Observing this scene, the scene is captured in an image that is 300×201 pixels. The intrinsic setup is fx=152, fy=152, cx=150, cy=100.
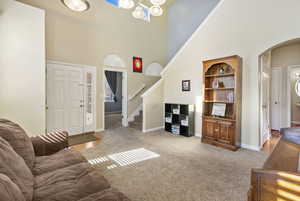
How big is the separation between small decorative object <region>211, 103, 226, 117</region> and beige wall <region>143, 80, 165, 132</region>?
1.96 m

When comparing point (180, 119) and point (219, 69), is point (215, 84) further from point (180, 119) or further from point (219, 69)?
point (180, 119)

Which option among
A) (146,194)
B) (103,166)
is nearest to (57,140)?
(103,166)

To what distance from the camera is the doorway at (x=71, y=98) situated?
Answer: 4.34 metres

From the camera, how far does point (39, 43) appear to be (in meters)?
3.44

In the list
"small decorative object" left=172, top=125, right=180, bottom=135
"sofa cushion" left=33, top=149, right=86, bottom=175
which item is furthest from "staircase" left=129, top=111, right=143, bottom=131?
"sofa cushion" left=33, top=149, right=86, bottom=175

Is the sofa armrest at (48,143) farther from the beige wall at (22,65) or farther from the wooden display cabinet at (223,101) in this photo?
the wooden display cabinet at (223,101)

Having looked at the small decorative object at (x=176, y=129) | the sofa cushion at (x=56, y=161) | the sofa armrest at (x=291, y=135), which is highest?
the sofa armrest at (x=291, y=135)

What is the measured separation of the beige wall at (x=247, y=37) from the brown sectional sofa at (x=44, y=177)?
3.59 metres

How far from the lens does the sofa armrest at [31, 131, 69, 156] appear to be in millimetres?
2063

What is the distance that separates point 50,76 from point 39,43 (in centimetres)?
109

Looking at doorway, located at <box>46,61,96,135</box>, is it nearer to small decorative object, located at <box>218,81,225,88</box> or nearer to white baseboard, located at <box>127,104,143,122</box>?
white baseboard, located at <box>127,104,143,122</box>

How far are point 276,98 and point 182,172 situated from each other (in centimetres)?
495

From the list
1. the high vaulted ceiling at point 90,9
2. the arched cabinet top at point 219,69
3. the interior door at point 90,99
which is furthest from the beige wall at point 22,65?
the arched cabinet top at point 219,69

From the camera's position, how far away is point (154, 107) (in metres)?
5.36
